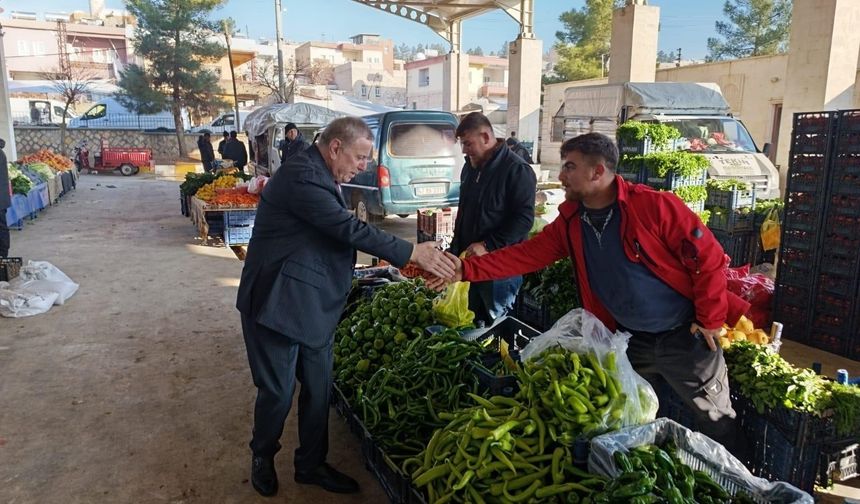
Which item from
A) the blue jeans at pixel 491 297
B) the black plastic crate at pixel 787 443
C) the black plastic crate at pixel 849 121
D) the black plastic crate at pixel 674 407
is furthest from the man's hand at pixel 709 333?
the black plastic crate at pixel 849 121

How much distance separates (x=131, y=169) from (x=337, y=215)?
2840 centimetres

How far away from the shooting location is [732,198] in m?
8.47

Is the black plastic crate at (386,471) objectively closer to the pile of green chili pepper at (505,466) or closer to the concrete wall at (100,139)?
the pile of green chili pepper at (505,466)

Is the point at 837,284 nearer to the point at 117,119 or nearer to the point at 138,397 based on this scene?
the point at 138,397

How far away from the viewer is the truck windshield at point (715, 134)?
11438 mm

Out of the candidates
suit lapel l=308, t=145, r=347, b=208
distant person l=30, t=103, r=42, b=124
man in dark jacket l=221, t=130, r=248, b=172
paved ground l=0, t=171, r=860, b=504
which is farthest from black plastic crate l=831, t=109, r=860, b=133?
distant person l=30, t=103, r=42, b=124

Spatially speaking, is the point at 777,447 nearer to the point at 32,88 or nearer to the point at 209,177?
the point at 209,177

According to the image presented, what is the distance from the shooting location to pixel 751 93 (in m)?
23.4

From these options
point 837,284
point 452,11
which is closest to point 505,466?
point 837,284

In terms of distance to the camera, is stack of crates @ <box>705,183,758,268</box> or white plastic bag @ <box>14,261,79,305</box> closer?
white plastic bag @ <box>14,261,79,305</box>

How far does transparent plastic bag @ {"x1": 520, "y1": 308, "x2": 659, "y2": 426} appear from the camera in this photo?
2.60 m

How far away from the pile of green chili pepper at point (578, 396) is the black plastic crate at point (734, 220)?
6.86 meters

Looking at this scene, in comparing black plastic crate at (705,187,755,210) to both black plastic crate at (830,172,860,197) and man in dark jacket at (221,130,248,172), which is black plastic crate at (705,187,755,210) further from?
man in dark jacket at (221,130,248,172)

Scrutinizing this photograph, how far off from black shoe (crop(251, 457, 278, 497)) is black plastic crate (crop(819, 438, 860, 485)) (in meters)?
3.08
